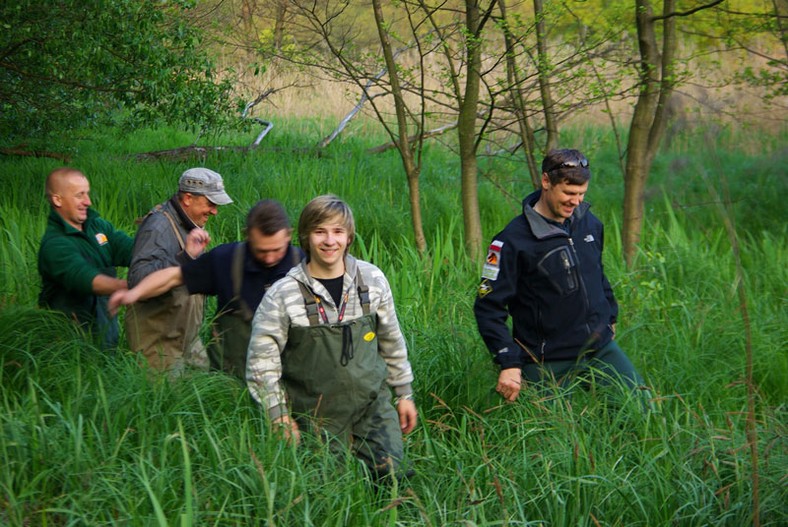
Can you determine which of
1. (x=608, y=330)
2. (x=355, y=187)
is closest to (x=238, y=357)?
(x=608, y=330)

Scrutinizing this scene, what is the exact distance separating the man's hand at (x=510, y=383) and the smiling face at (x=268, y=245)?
108 cm

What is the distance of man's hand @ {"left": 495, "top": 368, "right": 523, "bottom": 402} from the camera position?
3.87 m

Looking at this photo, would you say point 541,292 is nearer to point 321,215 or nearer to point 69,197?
point 321,215

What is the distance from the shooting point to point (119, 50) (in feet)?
22.4

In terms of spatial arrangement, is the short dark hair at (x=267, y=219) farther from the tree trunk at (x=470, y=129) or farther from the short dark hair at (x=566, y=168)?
the tree trunk at (x=470, y=129)

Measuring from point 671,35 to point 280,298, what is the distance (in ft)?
15.2

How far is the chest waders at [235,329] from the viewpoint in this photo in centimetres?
375

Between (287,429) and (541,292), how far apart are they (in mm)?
1329

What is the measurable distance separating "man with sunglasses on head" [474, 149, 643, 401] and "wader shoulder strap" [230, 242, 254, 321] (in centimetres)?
102

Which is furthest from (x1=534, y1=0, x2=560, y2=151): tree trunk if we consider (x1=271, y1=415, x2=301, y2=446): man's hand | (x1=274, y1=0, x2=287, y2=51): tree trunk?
(x1=271, y1=415, x2=301, y2=446): man's hand

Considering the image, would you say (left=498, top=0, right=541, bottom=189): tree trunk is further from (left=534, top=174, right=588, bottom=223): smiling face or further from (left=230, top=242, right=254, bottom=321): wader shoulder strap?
(left=230, top=242, right=254, bottom=321): wader shoulder strap

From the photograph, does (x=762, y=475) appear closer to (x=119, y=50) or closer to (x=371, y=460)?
(x=371, y=460)

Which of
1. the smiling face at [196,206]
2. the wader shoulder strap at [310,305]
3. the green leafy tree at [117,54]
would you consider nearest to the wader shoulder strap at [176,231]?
the smiling face at [196,206]

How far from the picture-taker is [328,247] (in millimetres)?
3297
